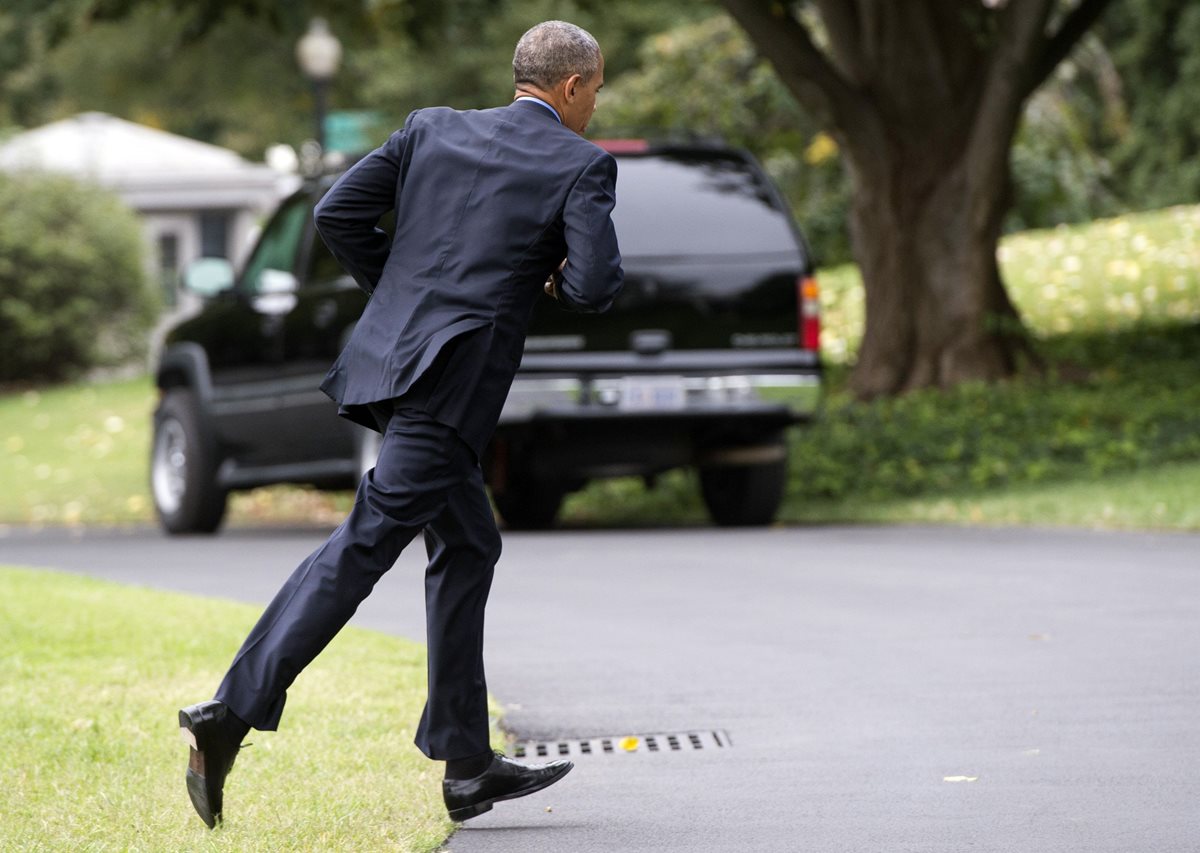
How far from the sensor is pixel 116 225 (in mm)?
28141

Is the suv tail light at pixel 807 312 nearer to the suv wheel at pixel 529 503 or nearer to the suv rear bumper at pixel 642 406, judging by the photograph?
the suv rear bumper at pixel 642 406

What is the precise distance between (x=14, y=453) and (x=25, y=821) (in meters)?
16.6

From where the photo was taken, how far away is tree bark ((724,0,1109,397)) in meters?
16.4

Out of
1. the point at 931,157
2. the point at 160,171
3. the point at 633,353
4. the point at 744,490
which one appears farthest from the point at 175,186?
the point at 633,353

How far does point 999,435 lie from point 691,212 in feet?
13.4

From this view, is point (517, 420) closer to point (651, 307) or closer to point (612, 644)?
point (651, 307)

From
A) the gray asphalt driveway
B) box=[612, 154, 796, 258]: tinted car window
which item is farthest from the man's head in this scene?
box=[612, 154, 796, 258]: tinted car window

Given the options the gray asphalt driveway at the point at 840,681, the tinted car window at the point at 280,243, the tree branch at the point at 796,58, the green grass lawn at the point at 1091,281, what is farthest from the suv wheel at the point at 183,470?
A: the green grass lawn at the point at 1091,281

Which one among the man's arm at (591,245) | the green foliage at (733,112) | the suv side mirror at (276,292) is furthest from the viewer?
the green foliage at (733,112)

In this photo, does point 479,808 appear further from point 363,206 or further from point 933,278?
point 933,278

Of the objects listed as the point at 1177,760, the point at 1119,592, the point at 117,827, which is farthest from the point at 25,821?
the point at 1119,592

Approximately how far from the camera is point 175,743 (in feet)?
19.2

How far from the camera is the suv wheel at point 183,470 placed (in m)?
13.1

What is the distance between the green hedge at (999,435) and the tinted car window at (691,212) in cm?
264
